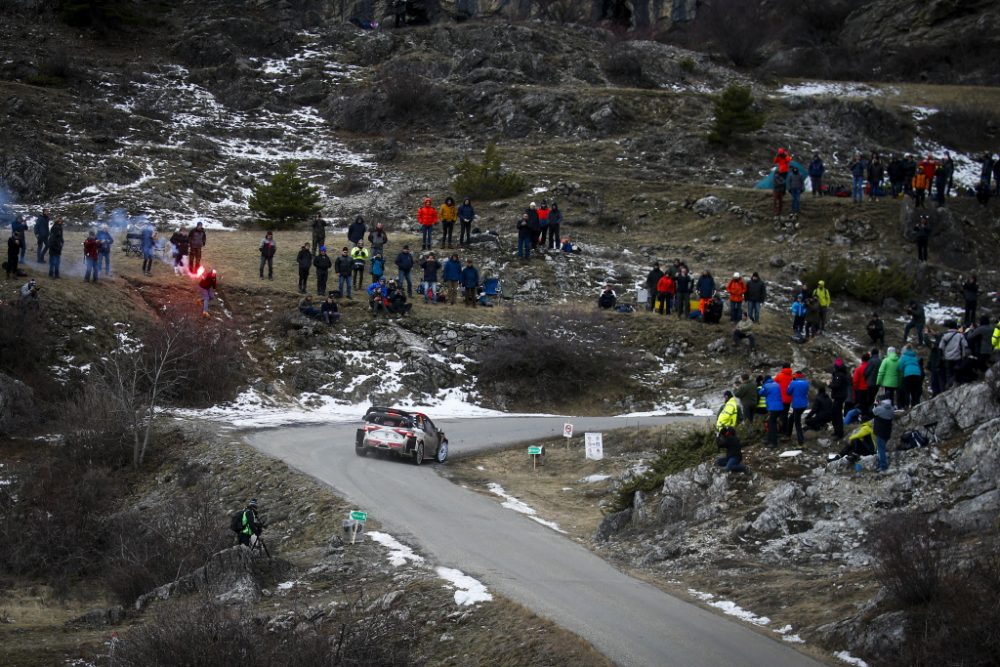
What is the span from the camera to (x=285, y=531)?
2205 centimetres

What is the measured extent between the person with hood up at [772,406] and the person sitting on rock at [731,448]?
3.96 feet

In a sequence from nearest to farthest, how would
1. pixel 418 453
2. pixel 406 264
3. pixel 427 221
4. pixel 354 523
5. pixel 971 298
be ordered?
pixel 354 523 → pixel 418 453 → pixel 971 298 → pixel 406 264 → pixel 427 221

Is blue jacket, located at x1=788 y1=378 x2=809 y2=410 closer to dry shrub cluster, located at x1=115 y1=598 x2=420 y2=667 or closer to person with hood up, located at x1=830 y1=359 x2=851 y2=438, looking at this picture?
person with hood up, located at x1=830 y1=359 x2=851 y2=438

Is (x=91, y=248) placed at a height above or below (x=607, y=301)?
above

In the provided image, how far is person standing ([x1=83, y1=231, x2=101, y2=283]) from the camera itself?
34094mm

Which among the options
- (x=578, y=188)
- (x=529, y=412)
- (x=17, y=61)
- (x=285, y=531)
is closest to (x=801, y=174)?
(x=578, y=188)

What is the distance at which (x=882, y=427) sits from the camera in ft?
61.0

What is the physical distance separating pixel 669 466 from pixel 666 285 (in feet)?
57.3

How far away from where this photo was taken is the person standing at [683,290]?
38656 millimetres

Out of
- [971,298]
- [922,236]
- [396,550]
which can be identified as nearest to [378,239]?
[971,298]

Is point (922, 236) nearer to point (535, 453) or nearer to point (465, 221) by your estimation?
point (465, 221)

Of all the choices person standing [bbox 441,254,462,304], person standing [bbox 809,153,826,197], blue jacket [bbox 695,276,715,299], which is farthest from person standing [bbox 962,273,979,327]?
person standing [bbox 441,254,462,304]

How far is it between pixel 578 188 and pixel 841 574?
124ft

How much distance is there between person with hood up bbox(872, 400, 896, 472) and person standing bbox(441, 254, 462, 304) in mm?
22336
